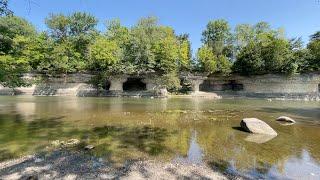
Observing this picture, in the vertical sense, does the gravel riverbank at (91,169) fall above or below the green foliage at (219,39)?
below

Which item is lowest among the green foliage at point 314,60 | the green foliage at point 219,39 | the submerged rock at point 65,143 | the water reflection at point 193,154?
the water reflection at point 193,154

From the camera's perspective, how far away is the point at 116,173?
6602mm

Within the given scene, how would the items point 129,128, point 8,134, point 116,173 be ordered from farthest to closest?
point 129,128 → point 8,134 → point 116,173

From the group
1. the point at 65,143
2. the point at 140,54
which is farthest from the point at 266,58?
the point at 65,143

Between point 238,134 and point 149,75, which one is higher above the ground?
point 149,75

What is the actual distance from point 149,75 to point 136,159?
40815 mm

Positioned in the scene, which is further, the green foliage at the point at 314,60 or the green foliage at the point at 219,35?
the green foliage at the point at 219,35

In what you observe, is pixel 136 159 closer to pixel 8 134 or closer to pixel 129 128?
pixel 129 128

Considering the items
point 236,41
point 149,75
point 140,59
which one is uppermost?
point 236,41

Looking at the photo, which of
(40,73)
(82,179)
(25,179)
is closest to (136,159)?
(82,179)

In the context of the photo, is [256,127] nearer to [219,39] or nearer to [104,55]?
[104,55]

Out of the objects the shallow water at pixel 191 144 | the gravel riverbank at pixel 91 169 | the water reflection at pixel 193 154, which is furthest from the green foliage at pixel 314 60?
the gravel riverbank at pixel 91 169

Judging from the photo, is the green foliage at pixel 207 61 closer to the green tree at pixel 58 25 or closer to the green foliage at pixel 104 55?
the green foliage at pixel 104 55

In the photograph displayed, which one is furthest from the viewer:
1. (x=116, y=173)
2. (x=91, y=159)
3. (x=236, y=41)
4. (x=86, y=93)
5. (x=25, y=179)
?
(x=236, y=41)
